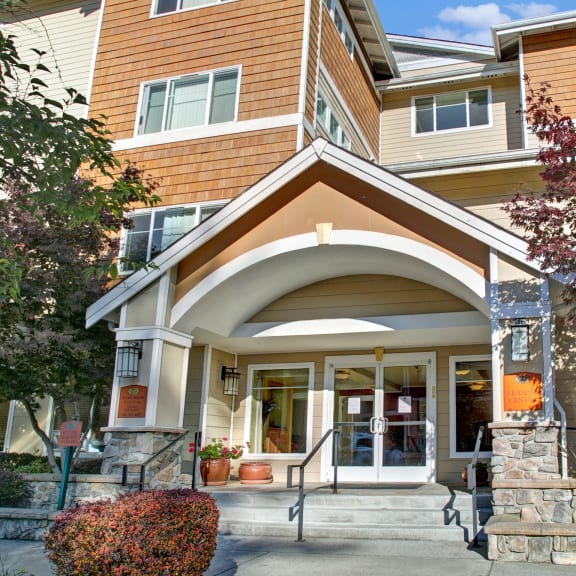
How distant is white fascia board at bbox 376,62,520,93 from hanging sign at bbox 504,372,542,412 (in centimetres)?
1114

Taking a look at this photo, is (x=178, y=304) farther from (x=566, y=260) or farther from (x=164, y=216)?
(x=566, y=260)

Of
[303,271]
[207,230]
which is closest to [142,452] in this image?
[207,230]

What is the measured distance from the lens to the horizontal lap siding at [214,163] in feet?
41.8

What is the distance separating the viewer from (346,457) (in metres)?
11.5

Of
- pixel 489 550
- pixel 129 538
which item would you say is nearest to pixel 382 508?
pixel 489 550

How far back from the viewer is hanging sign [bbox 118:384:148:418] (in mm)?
9594

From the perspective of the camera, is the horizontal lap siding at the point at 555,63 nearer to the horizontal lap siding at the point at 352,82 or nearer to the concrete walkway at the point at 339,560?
the horizontal lap siding at the point at 352,82

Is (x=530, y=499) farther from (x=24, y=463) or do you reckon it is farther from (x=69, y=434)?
(x=24, y=463)

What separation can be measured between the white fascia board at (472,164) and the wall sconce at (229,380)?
4572 mm

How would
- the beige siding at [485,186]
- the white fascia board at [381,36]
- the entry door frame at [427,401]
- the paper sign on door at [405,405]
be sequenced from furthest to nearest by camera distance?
the white fascia board at [381,36] → the beige siding at [485,186] → the paper sign on door at [405,405] → the entry door frame at [427,401]

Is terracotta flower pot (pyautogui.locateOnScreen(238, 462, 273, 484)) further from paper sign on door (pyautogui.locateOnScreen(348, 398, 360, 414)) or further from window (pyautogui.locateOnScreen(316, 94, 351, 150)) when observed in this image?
window (pyautogui.locateOnScreen(316, 94, 351, 150))

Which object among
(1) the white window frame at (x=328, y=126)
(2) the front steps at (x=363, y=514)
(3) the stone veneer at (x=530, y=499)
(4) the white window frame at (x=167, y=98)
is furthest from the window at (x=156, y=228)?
(3) the stone veneer at (x=530, y=499)

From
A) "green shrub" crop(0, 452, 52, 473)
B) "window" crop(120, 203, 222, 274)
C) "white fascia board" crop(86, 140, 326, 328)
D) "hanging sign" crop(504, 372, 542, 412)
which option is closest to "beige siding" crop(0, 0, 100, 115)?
"window" crop(120, 203, 222, 274)

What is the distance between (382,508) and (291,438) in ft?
11.4
